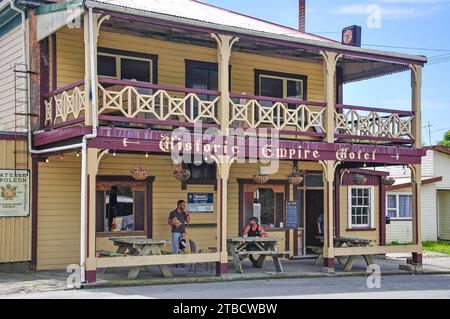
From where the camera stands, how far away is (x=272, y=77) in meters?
20.9

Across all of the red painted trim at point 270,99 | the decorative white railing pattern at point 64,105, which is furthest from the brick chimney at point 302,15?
the decorative white railing pattern at point 64,105

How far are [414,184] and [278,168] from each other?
13.4ft

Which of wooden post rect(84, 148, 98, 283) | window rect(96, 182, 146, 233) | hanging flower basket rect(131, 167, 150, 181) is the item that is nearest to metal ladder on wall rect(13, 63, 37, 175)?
window rect(96, 182, 146, 233)

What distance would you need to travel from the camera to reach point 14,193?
16156 millimetres

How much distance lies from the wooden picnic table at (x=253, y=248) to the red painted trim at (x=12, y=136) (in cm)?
556

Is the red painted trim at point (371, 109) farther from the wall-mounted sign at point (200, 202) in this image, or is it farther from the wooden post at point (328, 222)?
the wall-mounted sign at point (200, 202)

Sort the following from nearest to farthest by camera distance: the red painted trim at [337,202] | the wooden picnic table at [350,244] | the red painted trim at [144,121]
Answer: the red painted trim at [144,121], the wooden picnic table at [350,244], the red painted trim at [337,202]

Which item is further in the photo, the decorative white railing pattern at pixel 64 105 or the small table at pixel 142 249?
the small table at pixel 142 249

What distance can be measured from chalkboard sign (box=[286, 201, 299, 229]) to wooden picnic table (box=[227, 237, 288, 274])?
10.1 feet

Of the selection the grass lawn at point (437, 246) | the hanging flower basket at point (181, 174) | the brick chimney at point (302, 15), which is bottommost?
the grass lawn at point (437, 246)

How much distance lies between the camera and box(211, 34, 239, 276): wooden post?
618 inches

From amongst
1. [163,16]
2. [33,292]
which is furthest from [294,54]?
[33,292]

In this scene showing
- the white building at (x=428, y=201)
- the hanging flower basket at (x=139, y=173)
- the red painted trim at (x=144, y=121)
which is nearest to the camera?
the red painted trim at (x=144, y=121)

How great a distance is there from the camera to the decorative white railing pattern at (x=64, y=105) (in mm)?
14688
